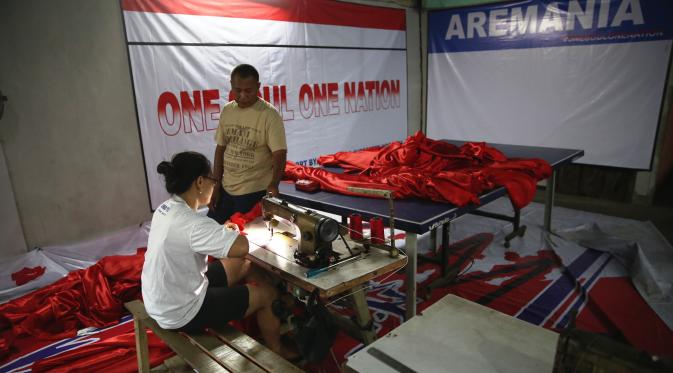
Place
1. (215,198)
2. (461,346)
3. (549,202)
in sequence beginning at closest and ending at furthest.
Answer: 1. (461,346)
2. (215,198)
3. (549,202)

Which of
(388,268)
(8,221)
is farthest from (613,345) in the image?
(8,221)

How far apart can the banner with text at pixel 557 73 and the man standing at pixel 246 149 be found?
3730 mm

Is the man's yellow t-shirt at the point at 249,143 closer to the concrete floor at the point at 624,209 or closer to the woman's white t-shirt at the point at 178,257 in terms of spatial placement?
the woman's white t-shirt at the point at 178,257

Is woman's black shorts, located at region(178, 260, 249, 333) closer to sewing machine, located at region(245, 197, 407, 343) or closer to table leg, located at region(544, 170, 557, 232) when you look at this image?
sewing machine, located at region(245, 197, 407, 343)

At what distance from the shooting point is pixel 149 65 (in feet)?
12.1

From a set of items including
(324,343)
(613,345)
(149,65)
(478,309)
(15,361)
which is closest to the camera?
(613,345)

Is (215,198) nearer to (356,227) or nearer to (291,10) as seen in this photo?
(356,227)

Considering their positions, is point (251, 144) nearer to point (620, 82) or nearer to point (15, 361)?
point (15, 361)

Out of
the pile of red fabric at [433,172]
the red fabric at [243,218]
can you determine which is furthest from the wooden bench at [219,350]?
the pile of red fabric at [433,172]

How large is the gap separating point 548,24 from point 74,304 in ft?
17.1

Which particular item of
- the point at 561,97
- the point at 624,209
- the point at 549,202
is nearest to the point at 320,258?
the point at 549,202

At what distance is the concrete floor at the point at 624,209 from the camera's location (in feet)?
14.0

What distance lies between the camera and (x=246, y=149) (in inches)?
108

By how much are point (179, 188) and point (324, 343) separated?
0.82 metres
